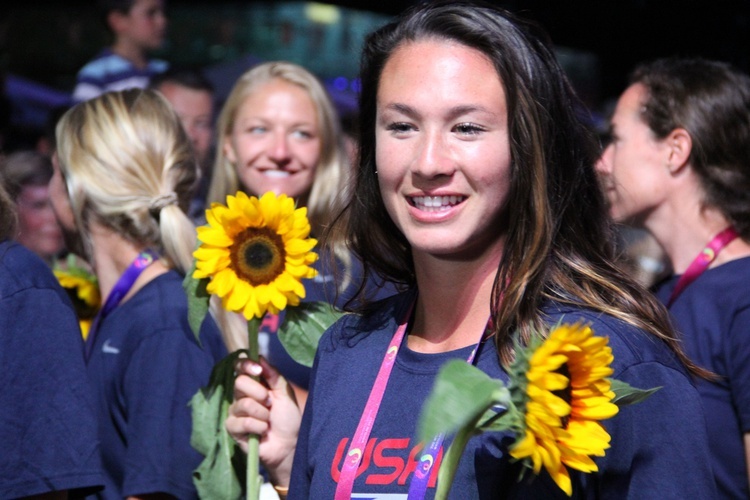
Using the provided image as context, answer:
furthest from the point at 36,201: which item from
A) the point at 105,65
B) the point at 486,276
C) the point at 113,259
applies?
the point at 486,276

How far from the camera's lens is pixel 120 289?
10.5 feet

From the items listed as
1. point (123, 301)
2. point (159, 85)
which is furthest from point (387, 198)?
point (159, 85)

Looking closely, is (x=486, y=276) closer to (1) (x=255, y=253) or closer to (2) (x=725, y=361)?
(1) (x=255, y=253)

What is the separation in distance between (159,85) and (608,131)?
3167 millimetres

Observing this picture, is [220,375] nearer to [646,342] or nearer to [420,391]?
[420,391]

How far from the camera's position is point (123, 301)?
3213 mm

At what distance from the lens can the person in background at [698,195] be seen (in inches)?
116

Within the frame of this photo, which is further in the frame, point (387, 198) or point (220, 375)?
point (220, 375)

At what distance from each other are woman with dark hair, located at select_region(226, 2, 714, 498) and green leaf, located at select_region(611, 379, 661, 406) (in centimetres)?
7

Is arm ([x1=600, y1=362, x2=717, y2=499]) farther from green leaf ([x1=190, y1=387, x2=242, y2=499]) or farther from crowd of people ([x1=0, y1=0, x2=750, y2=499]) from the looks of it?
green leaf ([x1=190, y1=387, x2=242, y2=499])

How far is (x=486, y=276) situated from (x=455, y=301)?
3.3 inches

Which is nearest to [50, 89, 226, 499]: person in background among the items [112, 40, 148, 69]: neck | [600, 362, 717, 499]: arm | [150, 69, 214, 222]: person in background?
[600, 362, 717, 499]: arm

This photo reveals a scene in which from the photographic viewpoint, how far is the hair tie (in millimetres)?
3186

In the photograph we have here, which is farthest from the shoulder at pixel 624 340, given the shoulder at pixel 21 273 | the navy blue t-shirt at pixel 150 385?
the navy blue t-shirt at pixel 150 385
